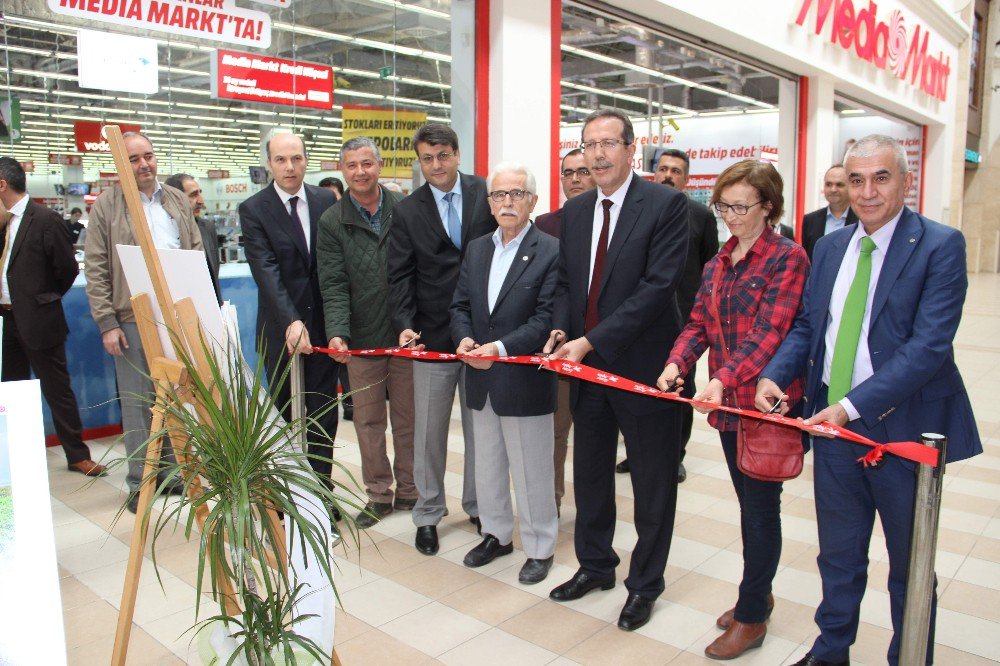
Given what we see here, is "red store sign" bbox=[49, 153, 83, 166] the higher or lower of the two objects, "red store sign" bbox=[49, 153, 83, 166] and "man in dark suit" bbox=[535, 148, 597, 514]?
the higher

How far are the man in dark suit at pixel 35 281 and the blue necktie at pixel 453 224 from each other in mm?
2342

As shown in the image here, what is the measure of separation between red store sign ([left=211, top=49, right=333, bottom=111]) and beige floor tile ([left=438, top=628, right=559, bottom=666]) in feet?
15.7

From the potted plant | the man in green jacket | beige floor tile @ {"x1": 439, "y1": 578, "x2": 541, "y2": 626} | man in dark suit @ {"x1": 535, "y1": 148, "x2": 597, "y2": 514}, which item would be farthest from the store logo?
the potted plant

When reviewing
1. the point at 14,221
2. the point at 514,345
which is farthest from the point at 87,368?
the point at 514,345

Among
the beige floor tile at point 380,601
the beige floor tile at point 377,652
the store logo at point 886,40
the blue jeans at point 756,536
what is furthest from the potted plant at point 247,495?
the store logo at point 886,40

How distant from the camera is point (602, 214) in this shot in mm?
2846

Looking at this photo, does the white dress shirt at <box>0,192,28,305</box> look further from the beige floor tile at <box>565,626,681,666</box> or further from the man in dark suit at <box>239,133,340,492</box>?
the beige floor tile at <box>565,626,681,666</box>

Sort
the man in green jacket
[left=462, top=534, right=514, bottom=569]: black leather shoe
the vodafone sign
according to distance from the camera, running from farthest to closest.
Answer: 1. the vodafone sign
2. the man in green jacket
3. [left=462, top=534, right=514, bottom=569]: black leather shoe

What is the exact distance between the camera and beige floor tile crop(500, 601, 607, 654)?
2.72 metres

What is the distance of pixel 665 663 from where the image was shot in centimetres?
258

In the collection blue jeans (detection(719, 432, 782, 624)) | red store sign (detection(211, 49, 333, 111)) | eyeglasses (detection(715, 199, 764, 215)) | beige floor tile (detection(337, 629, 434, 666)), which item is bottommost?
beige floor tile (detection(337, 629, 434, 666))

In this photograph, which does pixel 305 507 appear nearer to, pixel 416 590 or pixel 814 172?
pixel 416 590

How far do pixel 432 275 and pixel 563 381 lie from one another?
3.50 feet

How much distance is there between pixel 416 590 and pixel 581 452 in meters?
0.89
